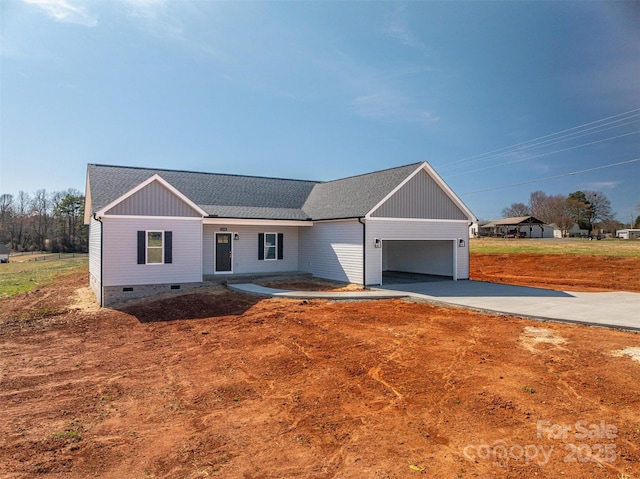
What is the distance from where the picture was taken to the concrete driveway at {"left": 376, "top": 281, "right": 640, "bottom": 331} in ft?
30.7

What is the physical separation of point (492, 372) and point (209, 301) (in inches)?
359

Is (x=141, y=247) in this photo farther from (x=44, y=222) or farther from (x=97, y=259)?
(x=44, y=222)

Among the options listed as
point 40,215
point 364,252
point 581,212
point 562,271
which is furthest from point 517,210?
point 40,215

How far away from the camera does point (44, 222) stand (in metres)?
57.1

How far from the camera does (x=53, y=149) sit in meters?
21.7

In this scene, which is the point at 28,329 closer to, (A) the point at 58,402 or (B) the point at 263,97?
(A) the point at 58,402

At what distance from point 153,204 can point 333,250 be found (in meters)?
7.50

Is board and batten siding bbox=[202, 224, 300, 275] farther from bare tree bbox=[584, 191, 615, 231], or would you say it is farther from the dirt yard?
bare tree bbox=[584, 191, 615, 231]

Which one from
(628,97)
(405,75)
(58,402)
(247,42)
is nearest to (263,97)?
(247,42)

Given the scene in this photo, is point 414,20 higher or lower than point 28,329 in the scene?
higher

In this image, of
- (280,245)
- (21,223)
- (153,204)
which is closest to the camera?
(153,204)

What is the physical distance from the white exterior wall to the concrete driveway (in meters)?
1.07

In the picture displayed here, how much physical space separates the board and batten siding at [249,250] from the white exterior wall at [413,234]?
4.83m

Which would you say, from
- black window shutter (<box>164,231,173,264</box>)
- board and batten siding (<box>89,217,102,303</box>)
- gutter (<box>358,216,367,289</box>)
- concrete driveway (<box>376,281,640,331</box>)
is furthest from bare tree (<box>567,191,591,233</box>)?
board and batten siding (<box>89,217,102,303</box>)
